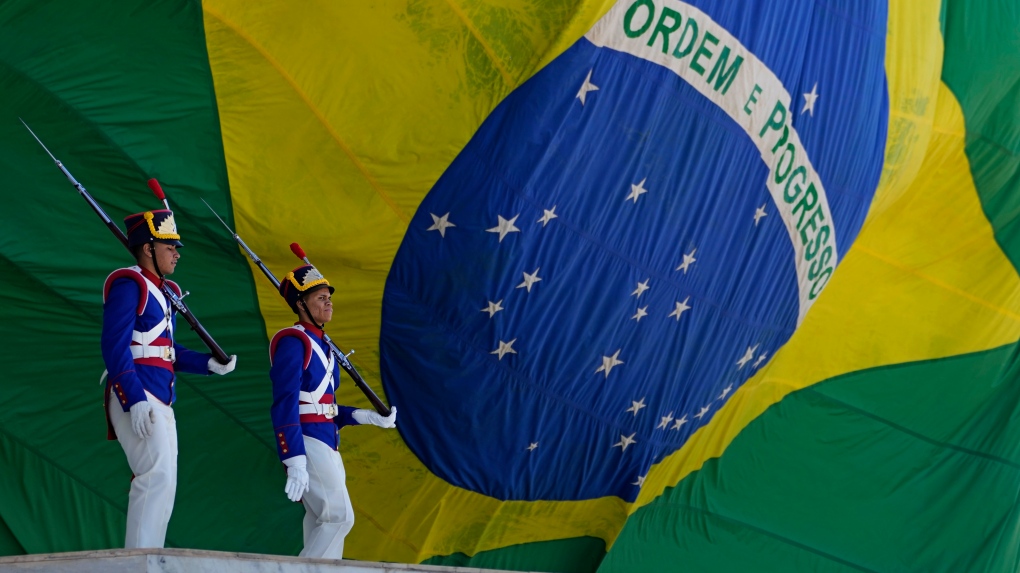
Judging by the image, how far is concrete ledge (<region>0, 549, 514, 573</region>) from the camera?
10.5 ft

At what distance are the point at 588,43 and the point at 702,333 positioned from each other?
5.28 feet

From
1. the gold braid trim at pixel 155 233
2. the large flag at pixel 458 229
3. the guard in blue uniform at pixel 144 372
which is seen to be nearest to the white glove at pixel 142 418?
the guard in blue uniform at pixel 144 372

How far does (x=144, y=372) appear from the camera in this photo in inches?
155

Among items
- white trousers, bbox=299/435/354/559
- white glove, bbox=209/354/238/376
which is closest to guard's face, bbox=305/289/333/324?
white glove, bbox=209/354/238/376

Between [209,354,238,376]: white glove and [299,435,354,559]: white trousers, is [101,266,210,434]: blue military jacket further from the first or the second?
[299,435,354,559]: white trousers

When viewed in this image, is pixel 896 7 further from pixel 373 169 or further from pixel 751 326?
pixel 373 169

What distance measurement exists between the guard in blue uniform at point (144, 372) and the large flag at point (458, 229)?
3.14ft

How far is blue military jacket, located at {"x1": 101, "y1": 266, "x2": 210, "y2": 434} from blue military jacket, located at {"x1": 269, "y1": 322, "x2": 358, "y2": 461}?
14.5 inches

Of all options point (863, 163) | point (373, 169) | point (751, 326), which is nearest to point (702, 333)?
point (751, 326)

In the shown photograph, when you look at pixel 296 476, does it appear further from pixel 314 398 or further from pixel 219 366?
pixel 219 366

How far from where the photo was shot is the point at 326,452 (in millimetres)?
4312

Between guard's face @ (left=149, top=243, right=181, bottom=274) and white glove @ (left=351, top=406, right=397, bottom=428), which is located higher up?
guard's face @ (left=149, top=243, right=181, bottom=274)

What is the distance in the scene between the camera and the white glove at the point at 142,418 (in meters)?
3.80

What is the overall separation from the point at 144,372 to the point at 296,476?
0.61 m
